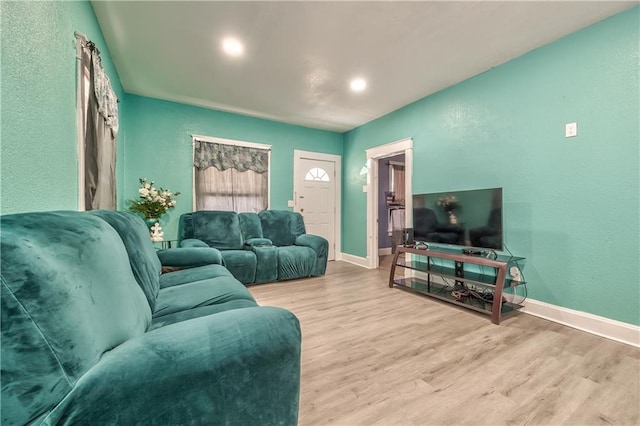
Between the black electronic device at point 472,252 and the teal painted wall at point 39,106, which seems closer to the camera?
the teal painted wall at point 39,106

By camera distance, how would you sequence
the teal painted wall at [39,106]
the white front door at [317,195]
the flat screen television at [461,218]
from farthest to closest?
1. the white front door at [317,195]
2. the flat screen television at [461,218]
3. the teal painted wall at [39,106]

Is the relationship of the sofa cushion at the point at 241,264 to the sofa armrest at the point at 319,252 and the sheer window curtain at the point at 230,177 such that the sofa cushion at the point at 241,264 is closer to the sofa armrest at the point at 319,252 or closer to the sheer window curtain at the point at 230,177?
the sofa armrest at the point at 319,252

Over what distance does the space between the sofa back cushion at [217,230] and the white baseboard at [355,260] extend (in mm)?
2146

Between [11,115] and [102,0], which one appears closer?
[11,115]

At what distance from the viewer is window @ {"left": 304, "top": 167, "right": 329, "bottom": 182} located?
480 cm

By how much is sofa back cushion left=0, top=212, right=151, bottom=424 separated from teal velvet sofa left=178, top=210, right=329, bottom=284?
2570mm

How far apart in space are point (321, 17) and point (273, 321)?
229 cm

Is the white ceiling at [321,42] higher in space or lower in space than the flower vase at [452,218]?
higher

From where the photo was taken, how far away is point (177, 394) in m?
0.61

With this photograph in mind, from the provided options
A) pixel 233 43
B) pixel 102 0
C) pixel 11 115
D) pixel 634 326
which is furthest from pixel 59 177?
pixel 634 326

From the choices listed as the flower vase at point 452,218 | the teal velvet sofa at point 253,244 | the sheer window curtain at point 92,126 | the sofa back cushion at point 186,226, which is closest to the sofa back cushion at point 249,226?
the teal velvet sofa at point 253,244

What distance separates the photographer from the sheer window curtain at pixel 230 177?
12.7ft

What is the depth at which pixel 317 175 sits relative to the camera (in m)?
4.90

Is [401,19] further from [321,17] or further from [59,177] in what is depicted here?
[59,177]
